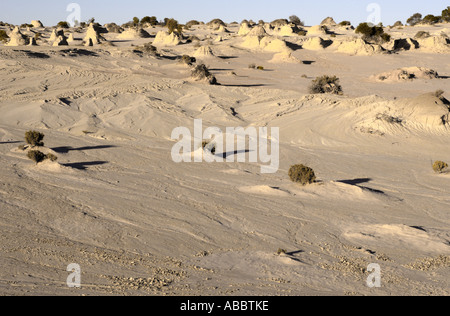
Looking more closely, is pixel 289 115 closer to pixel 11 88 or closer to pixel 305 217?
pixel 305 217

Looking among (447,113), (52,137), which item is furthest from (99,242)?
(447,113)

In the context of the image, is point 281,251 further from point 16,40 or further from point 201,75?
point 16,40

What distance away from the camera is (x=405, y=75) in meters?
41.5

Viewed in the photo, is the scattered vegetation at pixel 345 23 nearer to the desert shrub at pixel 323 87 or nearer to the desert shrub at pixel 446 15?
the desert shrub at pixel 446 15

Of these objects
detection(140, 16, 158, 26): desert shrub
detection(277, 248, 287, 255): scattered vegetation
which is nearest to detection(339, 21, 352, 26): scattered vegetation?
detection(140, 16, 158, 26): desert shrub

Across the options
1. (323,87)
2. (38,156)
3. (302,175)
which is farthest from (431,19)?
(38,156)

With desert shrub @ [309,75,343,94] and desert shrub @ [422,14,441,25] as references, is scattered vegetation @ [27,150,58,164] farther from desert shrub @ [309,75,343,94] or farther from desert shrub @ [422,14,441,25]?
desert shrub @ [422,14,441,25]

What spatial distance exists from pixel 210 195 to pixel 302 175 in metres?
3.40

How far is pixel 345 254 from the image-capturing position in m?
11.6

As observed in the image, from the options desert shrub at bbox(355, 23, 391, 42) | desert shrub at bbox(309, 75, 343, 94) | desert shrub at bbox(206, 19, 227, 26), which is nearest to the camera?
desert shrub at bbox(309, 75, 343, 94)

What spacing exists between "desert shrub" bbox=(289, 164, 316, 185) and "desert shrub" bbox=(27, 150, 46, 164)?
29.2ft

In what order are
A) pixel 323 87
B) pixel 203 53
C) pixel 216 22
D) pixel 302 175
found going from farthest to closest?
pixel 216 22
pixel 203 53
pixel 323 87
pixel 302 175

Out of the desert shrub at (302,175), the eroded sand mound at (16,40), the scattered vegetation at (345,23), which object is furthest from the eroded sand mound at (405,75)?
the scattered vegetation at (345,23)

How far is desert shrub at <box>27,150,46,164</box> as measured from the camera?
1774 centimetres
